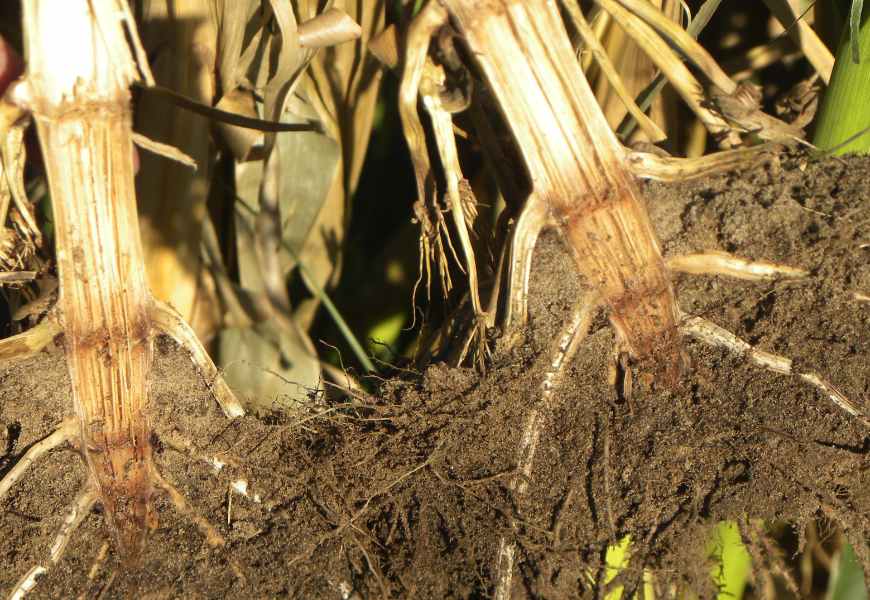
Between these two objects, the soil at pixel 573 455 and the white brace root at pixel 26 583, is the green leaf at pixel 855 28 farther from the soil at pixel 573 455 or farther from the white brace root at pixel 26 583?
the white brace root at pixel 26 583

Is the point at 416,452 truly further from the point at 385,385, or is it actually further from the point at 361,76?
the point at 361,76

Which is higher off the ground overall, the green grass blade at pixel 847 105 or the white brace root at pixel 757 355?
the green grass blade at pixel 847 105

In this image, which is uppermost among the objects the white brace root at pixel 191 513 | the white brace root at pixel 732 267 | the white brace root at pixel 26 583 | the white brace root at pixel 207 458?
the white brace root at pixel 732 267

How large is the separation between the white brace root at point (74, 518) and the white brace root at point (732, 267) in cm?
68

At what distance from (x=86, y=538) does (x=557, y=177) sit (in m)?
0.65

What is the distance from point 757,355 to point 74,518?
→ 29.8 inches

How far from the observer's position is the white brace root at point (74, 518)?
0.61 metres

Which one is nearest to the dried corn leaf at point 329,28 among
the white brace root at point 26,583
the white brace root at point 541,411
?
the white brace root at point 541,411

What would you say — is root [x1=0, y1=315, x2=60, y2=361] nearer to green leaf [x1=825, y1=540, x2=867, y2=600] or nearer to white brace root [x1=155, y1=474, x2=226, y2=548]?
white brace root [x1=155, y1=474, x2=226, y2=548]

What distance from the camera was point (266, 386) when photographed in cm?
94

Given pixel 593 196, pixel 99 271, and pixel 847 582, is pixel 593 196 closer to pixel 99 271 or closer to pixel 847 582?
pixel 99 271

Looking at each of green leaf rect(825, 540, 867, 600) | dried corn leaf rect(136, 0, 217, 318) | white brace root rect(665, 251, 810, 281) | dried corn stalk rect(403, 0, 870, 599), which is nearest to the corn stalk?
dried corn leaf rect(136, 0, 217, 318)

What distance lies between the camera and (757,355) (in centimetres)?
58

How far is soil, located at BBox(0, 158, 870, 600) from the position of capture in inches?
22.3
